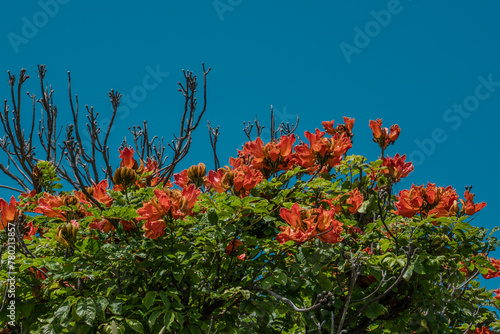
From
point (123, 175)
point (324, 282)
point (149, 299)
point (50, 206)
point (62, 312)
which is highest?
point (123, 175)

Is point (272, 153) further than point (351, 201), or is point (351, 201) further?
point (351, 201)

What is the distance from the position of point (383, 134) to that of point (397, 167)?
528 millimetres

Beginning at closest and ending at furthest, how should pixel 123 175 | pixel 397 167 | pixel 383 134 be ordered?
pixel 123 175
pixel 397 167
pixel 383 134

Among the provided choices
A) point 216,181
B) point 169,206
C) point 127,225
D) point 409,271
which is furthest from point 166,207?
point 409,271

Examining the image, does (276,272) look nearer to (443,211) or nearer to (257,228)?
(257,228)

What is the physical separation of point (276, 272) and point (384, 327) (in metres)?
1.34

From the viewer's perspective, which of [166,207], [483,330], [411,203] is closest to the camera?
[166,207]

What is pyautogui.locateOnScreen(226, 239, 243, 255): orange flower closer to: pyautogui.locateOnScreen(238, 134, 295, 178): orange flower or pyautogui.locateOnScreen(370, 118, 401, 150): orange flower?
pyautogui.locateOnScreen(238, 134, 295, 178): orange flower

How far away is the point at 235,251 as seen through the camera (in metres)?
2.76

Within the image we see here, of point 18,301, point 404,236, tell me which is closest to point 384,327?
point 404,236

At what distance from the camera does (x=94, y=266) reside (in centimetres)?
264

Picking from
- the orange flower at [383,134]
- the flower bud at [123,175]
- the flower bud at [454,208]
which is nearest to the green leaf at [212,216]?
the flower bud at [123,175]

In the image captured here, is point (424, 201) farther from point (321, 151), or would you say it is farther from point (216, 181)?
point (216, 181)

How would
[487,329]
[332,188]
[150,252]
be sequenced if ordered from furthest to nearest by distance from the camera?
[487,329] < [332,188] < [150,252]
